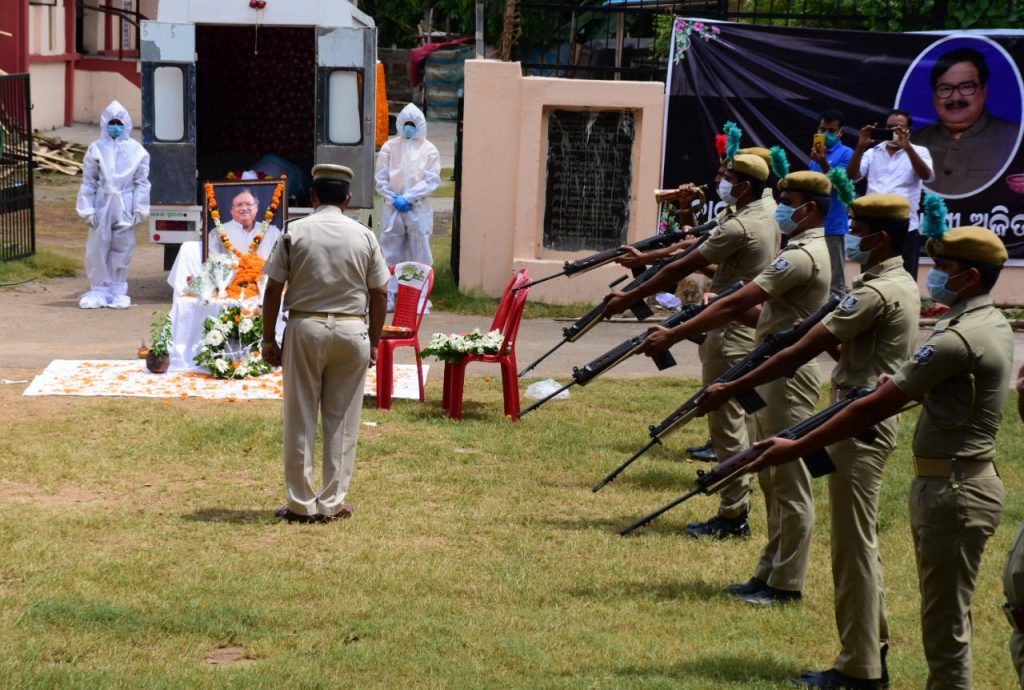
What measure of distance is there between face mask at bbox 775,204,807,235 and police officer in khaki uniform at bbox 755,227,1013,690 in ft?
5.40

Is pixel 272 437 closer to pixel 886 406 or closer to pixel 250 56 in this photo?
pixel 886 406

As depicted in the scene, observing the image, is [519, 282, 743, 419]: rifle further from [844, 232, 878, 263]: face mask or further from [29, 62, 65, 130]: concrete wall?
[29, 62, 65, 130]: concrete wall

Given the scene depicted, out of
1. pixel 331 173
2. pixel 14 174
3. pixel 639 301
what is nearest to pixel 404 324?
pixel 639 301

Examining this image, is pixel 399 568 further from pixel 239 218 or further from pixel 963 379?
pixel 239 218

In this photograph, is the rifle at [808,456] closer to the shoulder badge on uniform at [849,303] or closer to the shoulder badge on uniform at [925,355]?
the shoulder badge on uniform at [925,355]

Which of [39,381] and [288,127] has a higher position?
[288,127]

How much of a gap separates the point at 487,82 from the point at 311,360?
8.22m

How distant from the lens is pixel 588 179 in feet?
51.0

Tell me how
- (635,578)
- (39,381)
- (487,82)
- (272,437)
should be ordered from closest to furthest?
1. (635,578)
2. (272,437)
3. (39,381)
4. (487,82)

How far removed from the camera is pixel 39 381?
442 inches

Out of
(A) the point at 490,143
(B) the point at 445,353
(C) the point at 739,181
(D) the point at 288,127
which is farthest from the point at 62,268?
(C) the point at 739,181

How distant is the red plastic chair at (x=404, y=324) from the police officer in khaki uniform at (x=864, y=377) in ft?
18.4

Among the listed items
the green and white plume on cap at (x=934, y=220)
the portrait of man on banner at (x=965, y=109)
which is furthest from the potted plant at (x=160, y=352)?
the portrait of man on banner at (x=965, y=109)

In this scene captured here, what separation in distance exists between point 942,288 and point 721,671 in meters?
1.86
